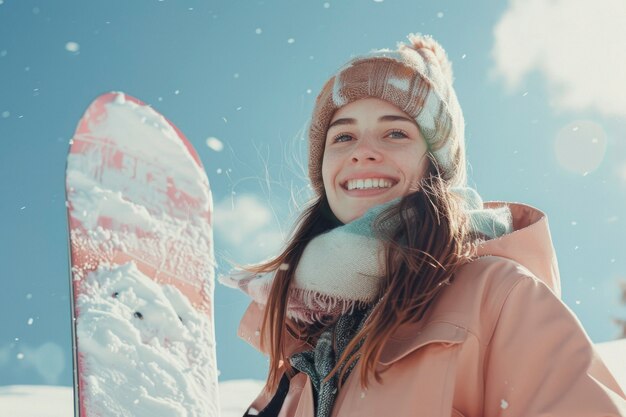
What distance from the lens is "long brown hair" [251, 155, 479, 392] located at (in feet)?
4.03

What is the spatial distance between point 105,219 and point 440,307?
11.9ft

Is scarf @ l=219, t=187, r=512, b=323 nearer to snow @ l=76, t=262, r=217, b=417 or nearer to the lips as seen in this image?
the lips

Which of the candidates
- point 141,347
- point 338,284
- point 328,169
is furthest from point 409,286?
point 141,347

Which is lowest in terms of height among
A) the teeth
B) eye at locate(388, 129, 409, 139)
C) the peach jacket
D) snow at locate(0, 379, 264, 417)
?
snow at locate(0, 379, 264, 417)

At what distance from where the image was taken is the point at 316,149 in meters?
1.82

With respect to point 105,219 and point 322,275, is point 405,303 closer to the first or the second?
point 322,275

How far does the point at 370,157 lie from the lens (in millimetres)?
1504

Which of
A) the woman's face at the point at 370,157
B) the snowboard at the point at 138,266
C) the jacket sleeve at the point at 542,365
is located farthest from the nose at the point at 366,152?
the snowboard at the point at 138,266

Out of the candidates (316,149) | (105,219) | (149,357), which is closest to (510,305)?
(316,149)

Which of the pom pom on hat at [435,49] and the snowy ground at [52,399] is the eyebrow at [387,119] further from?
the snowy ground at [52,399]

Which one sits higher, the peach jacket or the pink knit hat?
the pink knit hat

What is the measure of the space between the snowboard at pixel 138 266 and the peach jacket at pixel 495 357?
270 centimetres

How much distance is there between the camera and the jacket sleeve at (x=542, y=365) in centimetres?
97

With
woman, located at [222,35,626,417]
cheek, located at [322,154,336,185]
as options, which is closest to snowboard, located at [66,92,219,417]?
woman, located at [222,35,626,417]
